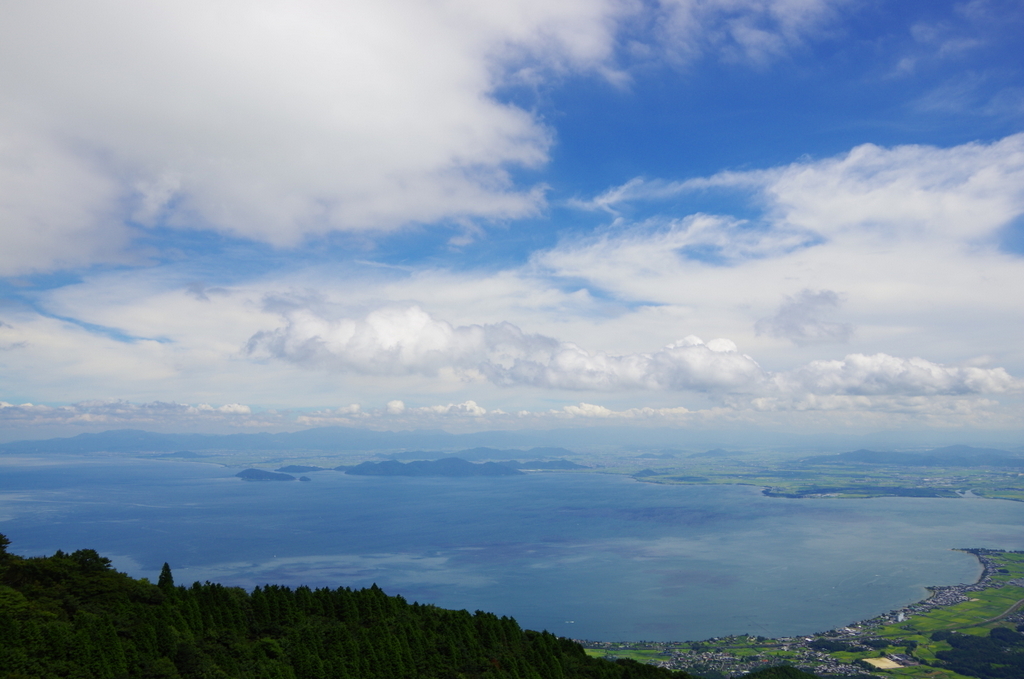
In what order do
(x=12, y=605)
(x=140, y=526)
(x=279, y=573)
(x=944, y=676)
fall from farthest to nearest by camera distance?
1. (x=140, y=526)
2. (x=279, y=573)
3. (x=944, y=676)
4. (x=12, y=605)

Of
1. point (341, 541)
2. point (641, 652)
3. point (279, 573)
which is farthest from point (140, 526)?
point (641, 652)

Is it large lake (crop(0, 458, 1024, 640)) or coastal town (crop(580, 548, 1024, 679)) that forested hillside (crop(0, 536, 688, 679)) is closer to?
coastal town (crop(580, 548, 1024, 679))

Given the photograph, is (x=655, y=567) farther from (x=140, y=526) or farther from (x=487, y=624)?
(x=140, y=526)

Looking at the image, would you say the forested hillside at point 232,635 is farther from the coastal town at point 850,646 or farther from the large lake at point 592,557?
the large lake at point 592,557

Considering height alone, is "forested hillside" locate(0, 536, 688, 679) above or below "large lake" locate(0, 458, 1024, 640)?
above

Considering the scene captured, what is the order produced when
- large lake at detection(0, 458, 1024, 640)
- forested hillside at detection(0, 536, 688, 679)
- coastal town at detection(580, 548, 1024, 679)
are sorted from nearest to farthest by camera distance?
forested hillside at detection(0, 536, 688, 679), coastal town at detection(580, 548, 1024, 679), large lake at detection(0, 458, 1024, 640)

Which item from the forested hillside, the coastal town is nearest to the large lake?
the coastal town
